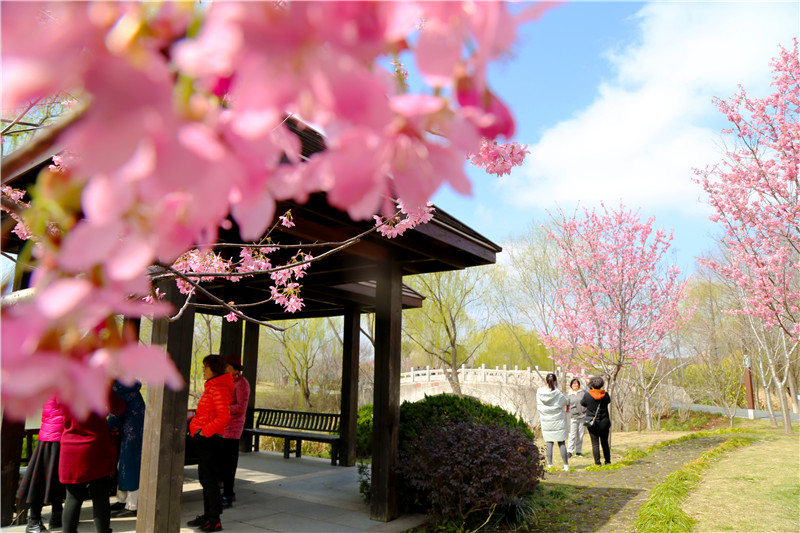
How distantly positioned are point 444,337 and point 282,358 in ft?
32.0

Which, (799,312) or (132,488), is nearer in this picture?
(132,488)

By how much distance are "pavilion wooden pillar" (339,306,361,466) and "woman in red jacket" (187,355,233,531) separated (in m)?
4.00

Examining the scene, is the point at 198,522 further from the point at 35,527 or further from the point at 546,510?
the point at 546,510

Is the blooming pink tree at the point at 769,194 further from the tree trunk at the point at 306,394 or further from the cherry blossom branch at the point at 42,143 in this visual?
the tree trunk at the point at 306,394

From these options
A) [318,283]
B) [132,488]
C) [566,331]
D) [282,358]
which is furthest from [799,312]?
[282,358]

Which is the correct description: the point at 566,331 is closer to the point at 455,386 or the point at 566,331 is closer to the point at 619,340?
the point at 619,340

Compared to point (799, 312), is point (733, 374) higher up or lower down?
lower down

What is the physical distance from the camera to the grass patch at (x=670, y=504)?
17.3 feet

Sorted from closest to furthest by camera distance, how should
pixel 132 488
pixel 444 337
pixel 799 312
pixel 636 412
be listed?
pixel 132 488 < pixel 799 312 < pixel 636 412 < pixel 444 337

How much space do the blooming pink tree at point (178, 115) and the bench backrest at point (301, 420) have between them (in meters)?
9.70

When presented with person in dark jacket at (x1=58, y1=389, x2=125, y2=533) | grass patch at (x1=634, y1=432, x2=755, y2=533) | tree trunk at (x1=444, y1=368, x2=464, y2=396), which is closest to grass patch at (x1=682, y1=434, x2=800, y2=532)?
grass patch at (x1=634, y1=432, x2=755, y2=533)

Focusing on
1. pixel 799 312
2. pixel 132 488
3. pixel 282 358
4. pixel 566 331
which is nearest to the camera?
pixel 132 488

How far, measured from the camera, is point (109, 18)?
35 cm

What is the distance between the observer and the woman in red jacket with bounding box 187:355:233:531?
4.93 meters
